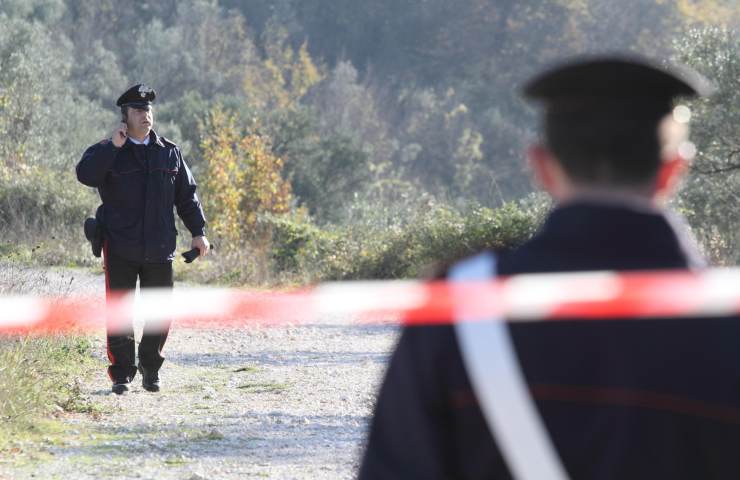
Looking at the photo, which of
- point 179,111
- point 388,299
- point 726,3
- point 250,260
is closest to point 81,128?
point 179,111

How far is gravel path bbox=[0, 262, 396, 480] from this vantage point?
23.4 feet

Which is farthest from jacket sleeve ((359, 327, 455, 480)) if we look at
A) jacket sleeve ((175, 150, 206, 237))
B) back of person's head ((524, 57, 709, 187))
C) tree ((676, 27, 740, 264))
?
tree ((676, 27, 740, 264))

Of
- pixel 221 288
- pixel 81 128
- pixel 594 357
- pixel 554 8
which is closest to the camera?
pixel 594 357

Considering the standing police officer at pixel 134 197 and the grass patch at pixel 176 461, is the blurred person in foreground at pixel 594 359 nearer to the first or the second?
the grass patch at pixel 176 461

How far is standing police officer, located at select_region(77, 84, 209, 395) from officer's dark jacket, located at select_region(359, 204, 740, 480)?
6821 mm

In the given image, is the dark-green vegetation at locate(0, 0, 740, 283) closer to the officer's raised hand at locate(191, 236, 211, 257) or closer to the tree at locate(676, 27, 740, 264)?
the tree at locate(676, 27, 740, 264)

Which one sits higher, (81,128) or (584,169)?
(81,128)

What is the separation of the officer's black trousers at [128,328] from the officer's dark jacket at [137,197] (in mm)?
86

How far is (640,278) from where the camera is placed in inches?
89.8

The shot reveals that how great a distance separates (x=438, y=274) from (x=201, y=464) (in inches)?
196

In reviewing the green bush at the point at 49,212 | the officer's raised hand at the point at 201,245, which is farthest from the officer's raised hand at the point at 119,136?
the green bush at the point at 49,212

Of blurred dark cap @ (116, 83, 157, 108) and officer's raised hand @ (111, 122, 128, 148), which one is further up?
blurred dark cap @ (116, 83, 157, 108)

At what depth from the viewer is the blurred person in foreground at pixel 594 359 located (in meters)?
2.14

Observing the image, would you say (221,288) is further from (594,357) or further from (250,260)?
(594,357)
